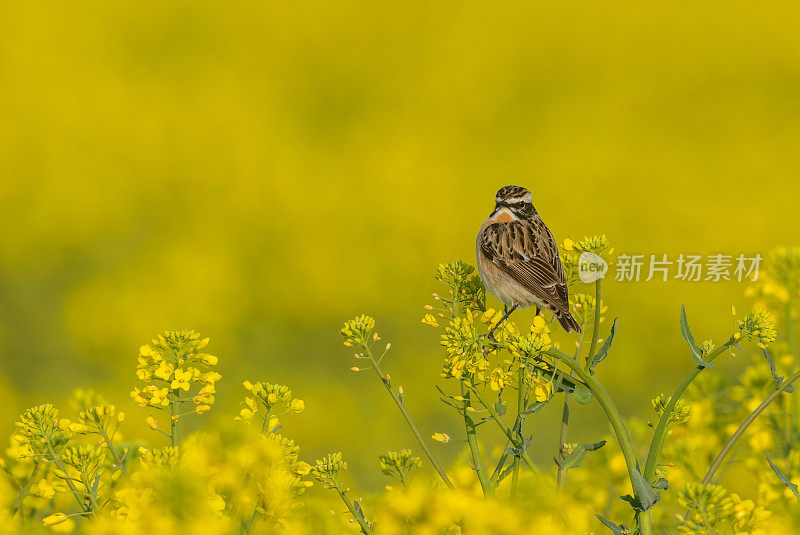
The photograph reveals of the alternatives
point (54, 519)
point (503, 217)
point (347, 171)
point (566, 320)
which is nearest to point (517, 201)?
point (503, 217)

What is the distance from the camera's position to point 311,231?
1034 centimetres

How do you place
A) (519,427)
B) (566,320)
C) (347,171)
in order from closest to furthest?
(519,427) < (566,320) < (347,171)

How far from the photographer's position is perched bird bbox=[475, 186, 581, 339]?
10.6 ft

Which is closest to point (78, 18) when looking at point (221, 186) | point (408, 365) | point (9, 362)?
point (221, 186)

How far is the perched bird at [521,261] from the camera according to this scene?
3.23 metres

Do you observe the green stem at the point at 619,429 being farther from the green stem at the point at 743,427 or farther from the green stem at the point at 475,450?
the green stem at the point at 475,450

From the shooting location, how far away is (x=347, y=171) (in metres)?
11.4

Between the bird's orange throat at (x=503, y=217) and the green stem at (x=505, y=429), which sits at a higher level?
the green stem at (x=505, y=429)

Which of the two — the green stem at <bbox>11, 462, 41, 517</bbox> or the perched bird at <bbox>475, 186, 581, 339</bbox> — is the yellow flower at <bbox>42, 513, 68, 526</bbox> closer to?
the green stem at <bbox>11, 462, 41, 517</bbox>

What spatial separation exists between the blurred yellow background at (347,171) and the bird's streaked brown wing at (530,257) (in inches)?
140

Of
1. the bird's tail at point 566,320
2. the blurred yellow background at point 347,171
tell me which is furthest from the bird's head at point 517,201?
the blurred yellow background at point 347,171

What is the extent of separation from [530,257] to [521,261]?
6 cm

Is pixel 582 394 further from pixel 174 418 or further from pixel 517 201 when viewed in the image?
pixel 517 201

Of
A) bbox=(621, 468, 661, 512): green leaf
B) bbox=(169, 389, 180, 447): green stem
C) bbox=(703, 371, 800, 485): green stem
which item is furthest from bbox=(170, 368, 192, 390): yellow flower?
bbox=(703, 371, 800, 485): green stem
